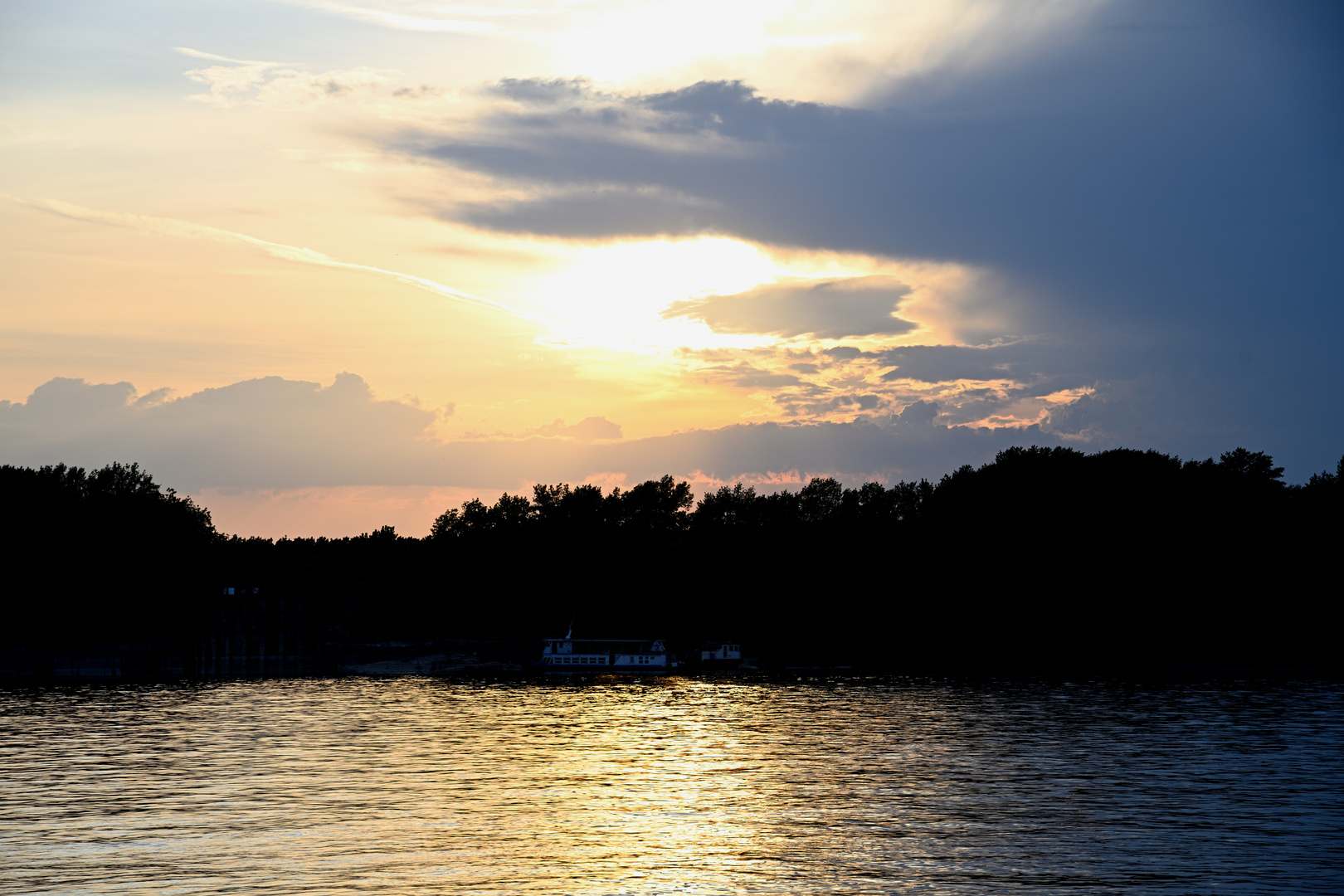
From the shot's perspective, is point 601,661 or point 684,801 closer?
point 684,801

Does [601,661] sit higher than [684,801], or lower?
lower

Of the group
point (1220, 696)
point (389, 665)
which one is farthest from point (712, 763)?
point (389, 665)

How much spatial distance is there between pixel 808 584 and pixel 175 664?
10071cm

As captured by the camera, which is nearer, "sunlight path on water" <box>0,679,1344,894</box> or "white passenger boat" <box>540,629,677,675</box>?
"sunlight path on water" <box>0,679,1344,894</box>

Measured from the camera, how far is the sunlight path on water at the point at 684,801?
40625mm

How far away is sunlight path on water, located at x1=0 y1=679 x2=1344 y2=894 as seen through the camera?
1599 inches

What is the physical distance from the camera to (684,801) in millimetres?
56688

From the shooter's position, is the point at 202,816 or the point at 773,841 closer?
the point at 773,841

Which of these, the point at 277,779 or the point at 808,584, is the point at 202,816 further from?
the point at 808,584

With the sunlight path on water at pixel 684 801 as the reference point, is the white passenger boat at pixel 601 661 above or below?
below

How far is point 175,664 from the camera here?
186 metres

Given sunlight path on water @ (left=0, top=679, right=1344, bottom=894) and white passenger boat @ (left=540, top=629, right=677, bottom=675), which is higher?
sunlight path on water @ (left=0, top=679, right=1344, bottom=894)

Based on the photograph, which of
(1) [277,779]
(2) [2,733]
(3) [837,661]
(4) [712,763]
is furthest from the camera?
(3) [837,661]

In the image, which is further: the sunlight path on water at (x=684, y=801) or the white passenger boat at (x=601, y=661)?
the white passenger boat at (x=601, y=661)
